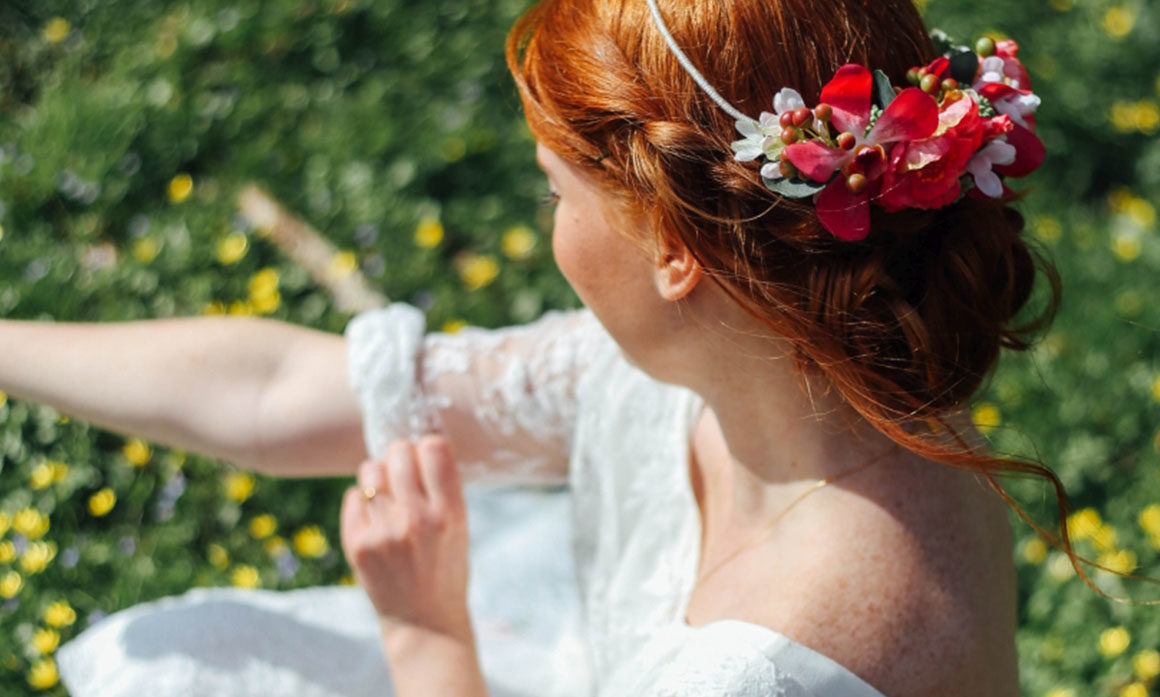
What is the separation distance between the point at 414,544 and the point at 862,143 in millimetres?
828

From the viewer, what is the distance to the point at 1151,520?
232cm

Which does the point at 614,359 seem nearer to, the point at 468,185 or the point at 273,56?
the point at 468,185

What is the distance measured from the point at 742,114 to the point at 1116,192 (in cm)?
238

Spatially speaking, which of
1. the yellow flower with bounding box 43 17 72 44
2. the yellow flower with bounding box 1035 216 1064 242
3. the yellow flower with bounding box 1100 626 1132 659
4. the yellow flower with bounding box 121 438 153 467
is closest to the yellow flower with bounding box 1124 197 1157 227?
the yellow flower with bounding box 1035 216 1064 242

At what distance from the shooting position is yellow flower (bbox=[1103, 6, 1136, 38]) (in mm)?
3382

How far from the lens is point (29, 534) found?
2.17m

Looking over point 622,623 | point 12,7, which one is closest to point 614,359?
point 622,623

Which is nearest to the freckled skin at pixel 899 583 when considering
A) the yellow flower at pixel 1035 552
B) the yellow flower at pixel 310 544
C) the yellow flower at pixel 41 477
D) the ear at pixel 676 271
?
the ear at pixel 676 271

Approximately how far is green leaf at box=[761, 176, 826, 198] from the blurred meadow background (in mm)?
862

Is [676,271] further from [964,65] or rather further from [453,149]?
[453,149]

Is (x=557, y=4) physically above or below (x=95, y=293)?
above

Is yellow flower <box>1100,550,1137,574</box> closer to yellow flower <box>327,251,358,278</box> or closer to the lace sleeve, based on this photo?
the lace sleeve

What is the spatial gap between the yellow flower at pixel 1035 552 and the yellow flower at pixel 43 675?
78.3 inches

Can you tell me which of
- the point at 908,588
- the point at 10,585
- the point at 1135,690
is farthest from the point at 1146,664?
the point at 10,585
